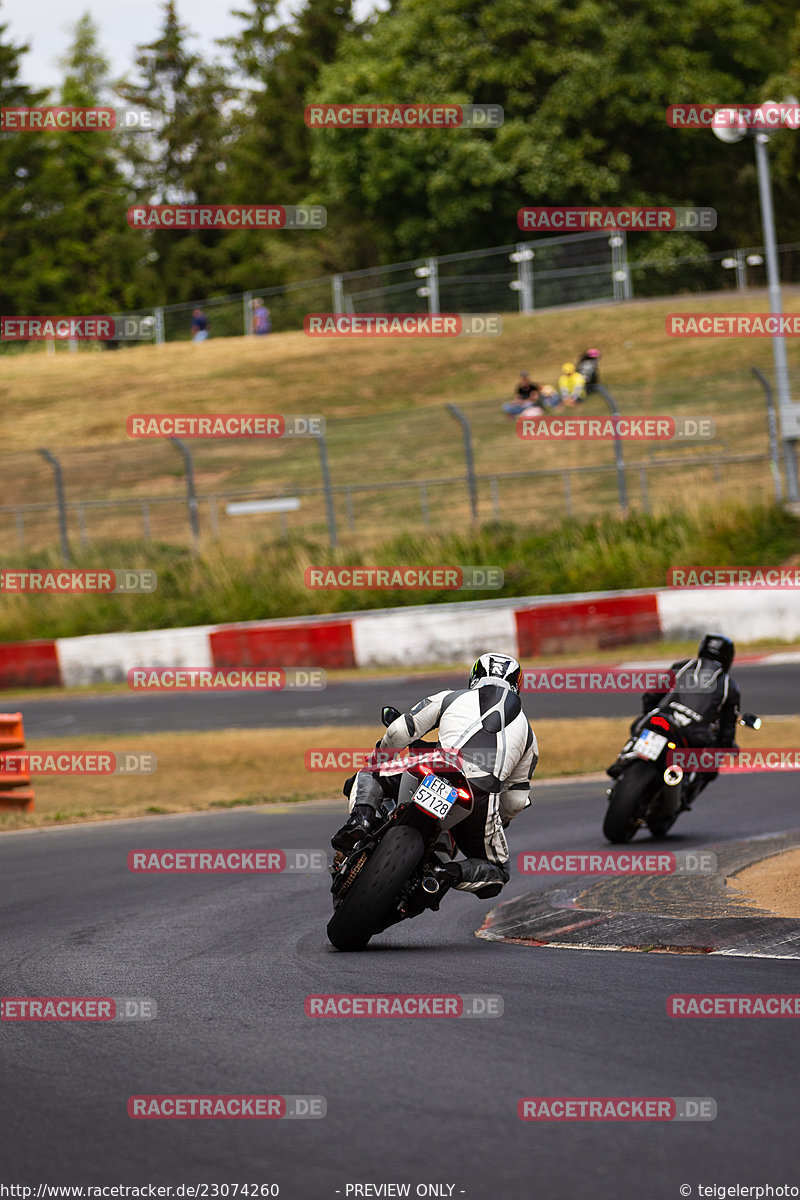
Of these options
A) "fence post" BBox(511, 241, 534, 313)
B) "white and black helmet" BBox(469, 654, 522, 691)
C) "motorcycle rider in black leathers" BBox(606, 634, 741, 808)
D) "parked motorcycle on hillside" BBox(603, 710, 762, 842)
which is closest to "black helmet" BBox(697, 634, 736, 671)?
"motorcycle rider in black leathers" BBox(606, 634, 741, 808)

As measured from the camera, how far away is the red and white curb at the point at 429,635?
63.0 ft

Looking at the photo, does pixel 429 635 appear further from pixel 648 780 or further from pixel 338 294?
pixel 338 294

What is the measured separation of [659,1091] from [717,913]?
Answer: 317 centimetres

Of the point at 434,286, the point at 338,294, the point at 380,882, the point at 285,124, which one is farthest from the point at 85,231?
the point at 380,882

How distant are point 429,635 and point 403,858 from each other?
13175 millimetres

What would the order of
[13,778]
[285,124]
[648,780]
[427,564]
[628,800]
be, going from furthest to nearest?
1. [285,124]
2. [427,564]
3. [13,778]
4. [648,780]
5. [628,800]

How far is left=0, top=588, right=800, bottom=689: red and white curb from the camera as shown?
1919 centimetres

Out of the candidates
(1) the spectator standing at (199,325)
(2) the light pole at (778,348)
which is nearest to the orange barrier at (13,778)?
(2) the light pole at (778,348)

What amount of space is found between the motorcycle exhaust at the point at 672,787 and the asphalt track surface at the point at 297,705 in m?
4.95

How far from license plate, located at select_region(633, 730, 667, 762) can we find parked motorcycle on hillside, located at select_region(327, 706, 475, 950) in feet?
11.4

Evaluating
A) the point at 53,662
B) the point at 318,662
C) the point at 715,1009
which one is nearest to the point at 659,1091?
the point at 715,1009

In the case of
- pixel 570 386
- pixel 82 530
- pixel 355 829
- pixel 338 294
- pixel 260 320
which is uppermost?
pixel 338 294

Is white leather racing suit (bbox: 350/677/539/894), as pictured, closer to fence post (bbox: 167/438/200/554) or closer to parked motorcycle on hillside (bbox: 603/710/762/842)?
parked motorcycle on hillside (bbox: 603/710/762/842)

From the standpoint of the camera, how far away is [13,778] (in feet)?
41.1
